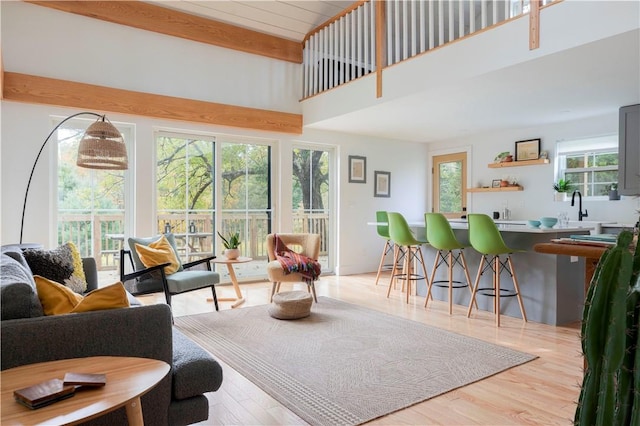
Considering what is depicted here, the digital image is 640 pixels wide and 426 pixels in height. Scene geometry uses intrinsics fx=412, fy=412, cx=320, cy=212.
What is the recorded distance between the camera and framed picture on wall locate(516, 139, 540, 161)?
5.65 meters

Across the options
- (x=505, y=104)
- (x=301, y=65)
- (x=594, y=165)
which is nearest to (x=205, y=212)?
(x=301, y=65)

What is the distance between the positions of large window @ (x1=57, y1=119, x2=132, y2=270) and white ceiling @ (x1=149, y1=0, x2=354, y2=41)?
5.60ft

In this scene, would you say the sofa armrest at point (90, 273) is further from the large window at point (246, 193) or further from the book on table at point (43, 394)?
the book on table at point (43, 394)

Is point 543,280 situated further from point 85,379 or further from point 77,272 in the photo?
point 77,272

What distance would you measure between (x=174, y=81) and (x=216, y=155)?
40.5 inches

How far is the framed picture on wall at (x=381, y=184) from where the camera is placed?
267 inches

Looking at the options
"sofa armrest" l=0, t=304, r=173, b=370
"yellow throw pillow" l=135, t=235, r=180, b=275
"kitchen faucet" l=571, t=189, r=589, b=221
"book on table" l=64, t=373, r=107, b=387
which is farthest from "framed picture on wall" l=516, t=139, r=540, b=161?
"book on table" l=64, t=373, r=107, b=387

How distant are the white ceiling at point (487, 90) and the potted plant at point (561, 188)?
2.62ft

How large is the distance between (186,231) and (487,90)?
385 centimetres

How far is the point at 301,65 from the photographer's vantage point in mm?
5953

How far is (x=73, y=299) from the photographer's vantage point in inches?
65.5

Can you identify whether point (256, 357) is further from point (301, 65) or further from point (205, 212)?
point (301, 65)

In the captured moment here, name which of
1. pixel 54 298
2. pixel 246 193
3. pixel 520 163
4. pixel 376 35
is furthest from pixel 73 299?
pixel 520 163

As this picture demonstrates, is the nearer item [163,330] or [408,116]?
[163,330]
